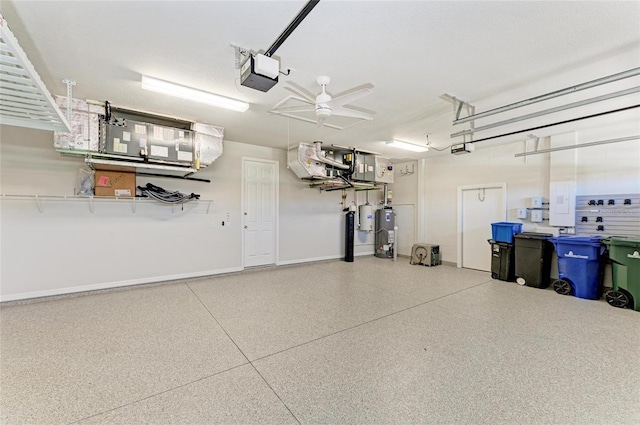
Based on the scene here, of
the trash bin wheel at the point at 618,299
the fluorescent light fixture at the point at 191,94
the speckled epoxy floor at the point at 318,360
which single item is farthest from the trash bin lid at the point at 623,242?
the fluorescent light fixture at the point at 191,94

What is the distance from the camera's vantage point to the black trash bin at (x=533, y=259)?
15.3ft

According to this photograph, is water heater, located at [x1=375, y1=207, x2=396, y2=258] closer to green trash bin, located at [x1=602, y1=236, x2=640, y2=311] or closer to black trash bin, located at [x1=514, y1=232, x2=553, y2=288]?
black trash bin, located at [x1=514, y1=232, x2=553, y2=288]

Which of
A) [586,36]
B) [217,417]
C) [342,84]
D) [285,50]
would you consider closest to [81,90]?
[285,50]

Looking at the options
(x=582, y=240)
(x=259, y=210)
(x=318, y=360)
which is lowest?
(x=318, y=360)

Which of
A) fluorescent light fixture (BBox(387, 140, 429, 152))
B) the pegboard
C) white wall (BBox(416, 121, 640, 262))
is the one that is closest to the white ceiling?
fluorescent light fixture (BBox(387, 140, 429, 152))

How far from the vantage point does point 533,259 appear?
4.74 meters

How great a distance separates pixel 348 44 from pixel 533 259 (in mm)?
4965

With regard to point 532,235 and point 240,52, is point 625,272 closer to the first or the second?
point 532,235

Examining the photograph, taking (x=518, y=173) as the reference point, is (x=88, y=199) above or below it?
below

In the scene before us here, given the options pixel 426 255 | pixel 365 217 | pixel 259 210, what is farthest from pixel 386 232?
pixel 259 210

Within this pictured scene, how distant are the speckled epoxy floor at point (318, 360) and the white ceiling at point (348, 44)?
283 centimetres

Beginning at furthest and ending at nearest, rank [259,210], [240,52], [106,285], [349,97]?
1. [259,210]
2. [106,285]
3. [349,97]
4. [240,52]

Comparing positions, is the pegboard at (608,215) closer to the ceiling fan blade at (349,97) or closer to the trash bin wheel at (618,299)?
the trash bin wheel at (618,299)

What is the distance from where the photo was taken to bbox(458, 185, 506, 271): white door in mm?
5789
